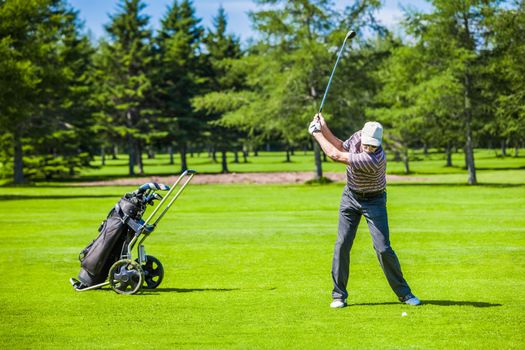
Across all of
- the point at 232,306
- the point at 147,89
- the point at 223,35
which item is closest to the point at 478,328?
the point at 232,306

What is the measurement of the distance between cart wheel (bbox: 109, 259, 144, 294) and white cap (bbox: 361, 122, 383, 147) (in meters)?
3.45

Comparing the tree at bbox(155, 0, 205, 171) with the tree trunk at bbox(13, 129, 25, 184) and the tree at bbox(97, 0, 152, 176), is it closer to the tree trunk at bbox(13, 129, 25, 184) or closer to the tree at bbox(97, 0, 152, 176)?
the tree at bbox(97, 0, 152, 176)

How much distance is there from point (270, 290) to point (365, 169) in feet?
8.54

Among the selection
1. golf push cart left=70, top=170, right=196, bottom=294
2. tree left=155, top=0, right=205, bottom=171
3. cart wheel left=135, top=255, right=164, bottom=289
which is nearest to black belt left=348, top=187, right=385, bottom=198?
golf push cart left=70, top=170, right=196, bottom=294

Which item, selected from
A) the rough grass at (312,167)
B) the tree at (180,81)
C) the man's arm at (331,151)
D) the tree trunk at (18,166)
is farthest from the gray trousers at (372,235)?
the tree at (180,81)

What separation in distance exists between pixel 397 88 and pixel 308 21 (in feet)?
20.9

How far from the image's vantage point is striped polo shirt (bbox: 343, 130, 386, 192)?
9305mm

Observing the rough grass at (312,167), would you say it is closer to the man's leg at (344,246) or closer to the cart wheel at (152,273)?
the cart wheel at (152,273)

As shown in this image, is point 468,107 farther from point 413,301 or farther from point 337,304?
point 337,304

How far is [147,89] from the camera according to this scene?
66.8 meters

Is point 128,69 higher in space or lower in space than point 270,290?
higher

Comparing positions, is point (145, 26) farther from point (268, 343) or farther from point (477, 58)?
point (268, 343)

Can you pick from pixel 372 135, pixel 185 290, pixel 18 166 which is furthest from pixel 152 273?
pixel 18 166

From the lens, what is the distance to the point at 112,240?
11000 mm
